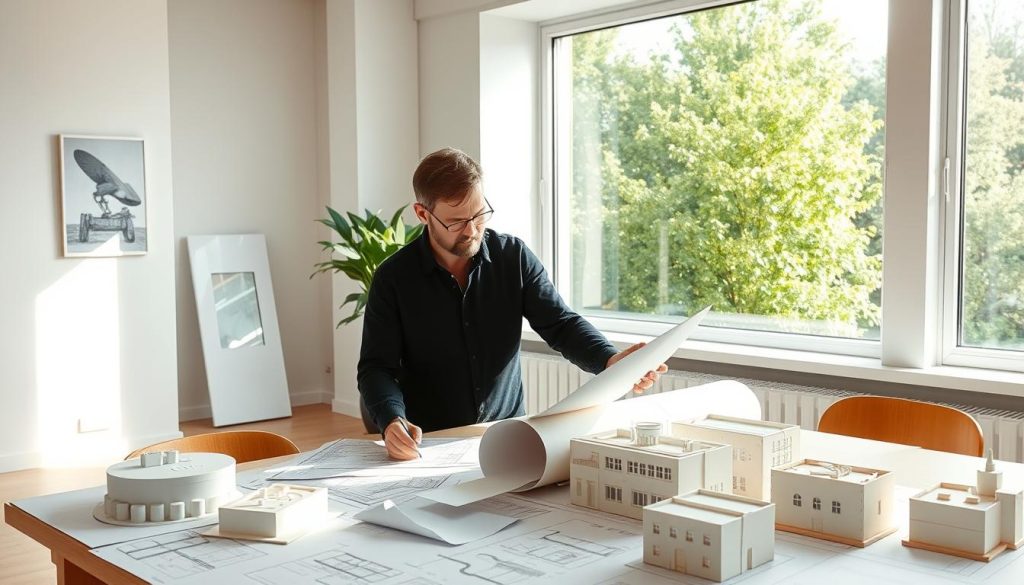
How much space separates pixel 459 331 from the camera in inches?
107

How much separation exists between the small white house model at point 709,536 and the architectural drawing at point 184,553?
2.06ft

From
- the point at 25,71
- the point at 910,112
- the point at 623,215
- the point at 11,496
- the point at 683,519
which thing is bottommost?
the point at 11,496

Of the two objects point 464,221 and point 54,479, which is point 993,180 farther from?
point 54,479

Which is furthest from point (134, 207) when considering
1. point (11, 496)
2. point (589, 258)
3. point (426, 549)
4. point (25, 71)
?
point (426, 549)

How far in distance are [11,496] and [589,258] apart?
3.22 meters

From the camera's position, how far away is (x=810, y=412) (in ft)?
13.1

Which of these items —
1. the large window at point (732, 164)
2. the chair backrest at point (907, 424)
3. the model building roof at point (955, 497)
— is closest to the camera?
the model building roof at point (955, 497)

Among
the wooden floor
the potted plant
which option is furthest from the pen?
the potted plant

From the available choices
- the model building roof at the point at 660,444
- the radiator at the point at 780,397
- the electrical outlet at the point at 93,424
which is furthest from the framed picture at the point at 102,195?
the model building roof at the point at 660,444

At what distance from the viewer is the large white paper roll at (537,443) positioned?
1854mm

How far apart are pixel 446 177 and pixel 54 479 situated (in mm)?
3581

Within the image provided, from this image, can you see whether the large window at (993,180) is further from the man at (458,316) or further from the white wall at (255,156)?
the white wall at (255,156)

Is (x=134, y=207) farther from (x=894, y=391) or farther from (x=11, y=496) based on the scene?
(x=894, y=391)

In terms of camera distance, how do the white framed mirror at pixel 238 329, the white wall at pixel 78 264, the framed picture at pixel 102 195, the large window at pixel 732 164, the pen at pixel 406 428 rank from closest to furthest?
the pen at pixel 406 428
the large window at pixel 732 164
the white wall at pixel 78 264
the framed picture at pixel 102 195
the white framed mirror at pixel 238 329
